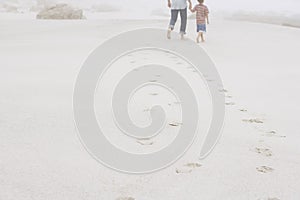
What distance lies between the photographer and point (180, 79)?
9.56 feet

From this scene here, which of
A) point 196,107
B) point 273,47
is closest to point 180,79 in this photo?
point 196,107

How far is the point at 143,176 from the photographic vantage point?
149cm

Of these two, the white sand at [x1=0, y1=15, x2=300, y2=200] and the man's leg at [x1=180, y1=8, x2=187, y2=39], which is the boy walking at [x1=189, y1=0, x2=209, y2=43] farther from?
Answer: the white sand at [x1=0, y1=15, x2=300, y2=200]

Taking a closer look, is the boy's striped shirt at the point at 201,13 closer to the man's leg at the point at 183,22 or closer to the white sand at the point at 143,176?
the man's leg at the point at 183,22

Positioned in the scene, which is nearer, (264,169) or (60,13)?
(264,169)

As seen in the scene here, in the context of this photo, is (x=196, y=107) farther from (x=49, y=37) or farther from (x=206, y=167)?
(x=49, y=37)

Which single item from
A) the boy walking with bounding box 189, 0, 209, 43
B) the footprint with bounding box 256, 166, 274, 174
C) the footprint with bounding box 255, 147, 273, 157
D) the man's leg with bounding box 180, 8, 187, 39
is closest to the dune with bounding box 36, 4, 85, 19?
the man's leg with bounding box 180, 8, 187, 39

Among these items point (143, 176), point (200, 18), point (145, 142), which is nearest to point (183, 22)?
point (200, 18)

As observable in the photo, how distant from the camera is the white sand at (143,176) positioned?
1.40 m

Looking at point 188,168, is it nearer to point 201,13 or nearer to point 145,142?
point 145,142

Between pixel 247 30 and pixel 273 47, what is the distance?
1.53 metres

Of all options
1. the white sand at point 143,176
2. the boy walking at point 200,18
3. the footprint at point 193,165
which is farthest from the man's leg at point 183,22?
the footprint at point 193,165

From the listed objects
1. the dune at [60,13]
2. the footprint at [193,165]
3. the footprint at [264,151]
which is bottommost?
the dune at [60,13]

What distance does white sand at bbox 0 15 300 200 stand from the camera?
140 cm
